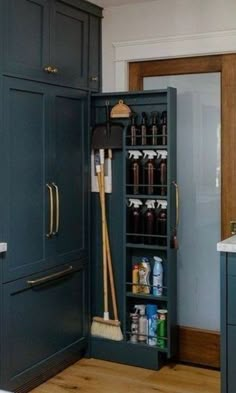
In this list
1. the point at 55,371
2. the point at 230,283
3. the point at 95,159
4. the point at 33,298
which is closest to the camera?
the point at 230,283

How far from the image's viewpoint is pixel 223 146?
3.70 metres

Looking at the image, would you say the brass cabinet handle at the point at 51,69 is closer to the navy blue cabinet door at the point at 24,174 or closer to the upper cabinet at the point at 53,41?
the upper cabinet at the point at 53,41

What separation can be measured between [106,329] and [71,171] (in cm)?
110

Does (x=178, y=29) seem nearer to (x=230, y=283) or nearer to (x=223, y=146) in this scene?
(x=223, y=146)

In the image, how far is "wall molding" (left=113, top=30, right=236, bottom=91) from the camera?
11.9 feet

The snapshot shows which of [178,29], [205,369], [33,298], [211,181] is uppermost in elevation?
[178,29]

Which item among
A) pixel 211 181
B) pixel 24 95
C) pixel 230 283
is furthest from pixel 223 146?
pixel 24 95

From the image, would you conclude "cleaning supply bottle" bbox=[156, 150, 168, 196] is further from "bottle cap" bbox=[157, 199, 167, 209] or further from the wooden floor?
the wooden floor

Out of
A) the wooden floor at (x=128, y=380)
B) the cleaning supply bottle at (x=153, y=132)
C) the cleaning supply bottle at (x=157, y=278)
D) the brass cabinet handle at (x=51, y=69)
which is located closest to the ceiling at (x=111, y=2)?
the brass cabinet handle at (x=51, y=69)

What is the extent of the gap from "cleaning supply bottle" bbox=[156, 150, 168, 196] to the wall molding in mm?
608

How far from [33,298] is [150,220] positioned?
89cm

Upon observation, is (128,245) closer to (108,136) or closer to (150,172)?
(150,172)

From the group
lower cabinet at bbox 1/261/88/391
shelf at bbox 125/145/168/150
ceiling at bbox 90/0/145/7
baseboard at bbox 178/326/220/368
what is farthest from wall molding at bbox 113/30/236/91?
baseboard at bbox 178/326/220/368

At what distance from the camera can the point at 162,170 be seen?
3.63 m
